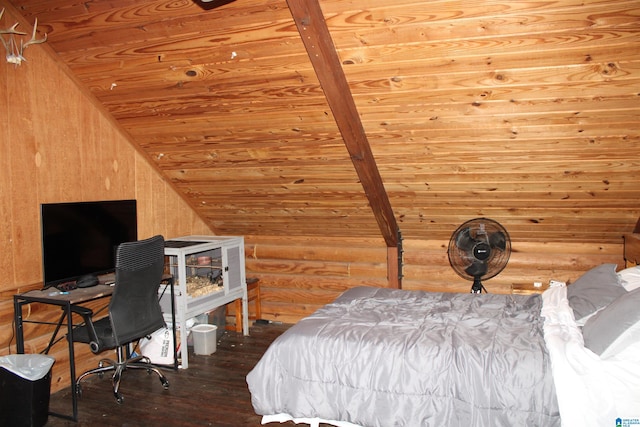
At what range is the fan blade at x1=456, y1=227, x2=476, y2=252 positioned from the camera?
414cm

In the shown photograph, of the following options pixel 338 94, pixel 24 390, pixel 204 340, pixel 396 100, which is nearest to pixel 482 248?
pixel 396 100

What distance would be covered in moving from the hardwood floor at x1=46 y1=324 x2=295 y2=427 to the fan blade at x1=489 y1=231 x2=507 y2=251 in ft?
6.90

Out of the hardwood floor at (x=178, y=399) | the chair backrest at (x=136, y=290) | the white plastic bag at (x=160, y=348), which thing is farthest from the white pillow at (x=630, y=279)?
the white plastic bag at (x=160, y=348)

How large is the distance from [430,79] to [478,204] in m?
1.59

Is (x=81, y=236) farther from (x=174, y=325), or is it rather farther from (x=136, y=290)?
(x=174, y=325)

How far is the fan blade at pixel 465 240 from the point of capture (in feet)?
13.6

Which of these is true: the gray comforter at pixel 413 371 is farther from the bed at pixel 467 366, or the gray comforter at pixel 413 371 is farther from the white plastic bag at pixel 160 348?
the white plastic bag at pixel 160 348

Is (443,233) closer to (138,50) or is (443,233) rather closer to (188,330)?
(188,330)

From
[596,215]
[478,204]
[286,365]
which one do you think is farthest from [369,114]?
[596,215]

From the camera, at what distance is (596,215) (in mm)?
4336

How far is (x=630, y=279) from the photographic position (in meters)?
3.36

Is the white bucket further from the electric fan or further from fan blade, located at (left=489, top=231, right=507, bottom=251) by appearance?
fan blade, located at (left=489, top=231, right=507, bottom=251)

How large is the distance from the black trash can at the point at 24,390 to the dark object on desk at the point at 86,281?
59 centimetres

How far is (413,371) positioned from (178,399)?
1810 mm
